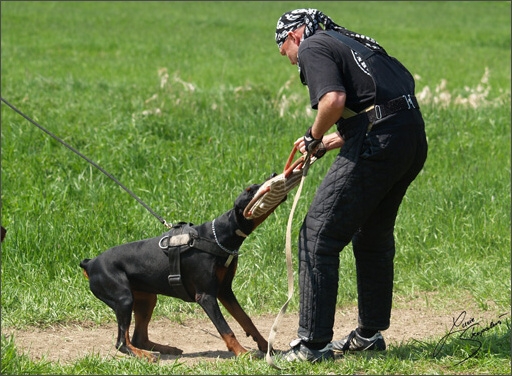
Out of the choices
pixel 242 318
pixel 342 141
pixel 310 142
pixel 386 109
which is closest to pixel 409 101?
pixel 386 109

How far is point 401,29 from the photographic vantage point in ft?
93.0

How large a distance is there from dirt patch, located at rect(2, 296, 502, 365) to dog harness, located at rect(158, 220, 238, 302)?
44cm

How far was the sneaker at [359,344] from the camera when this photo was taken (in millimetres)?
4797

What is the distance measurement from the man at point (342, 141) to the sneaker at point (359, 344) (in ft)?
1.42

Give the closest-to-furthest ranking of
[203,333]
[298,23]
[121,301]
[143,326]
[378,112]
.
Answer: [378,112]
[298,23]
[121,301]
[143,326]
[203,333]

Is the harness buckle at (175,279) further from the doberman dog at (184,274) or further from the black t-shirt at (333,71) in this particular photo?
the black t-shirt at (333,71)

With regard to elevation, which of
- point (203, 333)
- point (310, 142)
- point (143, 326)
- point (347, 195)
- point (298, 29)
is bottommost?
point (203, 333)

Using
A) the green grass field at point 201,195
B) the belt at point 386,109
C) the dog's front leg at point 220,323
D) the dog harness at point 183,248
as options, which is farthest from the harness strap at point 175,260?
the belt at point 386,109

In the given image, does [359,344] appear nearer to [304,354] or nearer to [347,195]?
[304,354]

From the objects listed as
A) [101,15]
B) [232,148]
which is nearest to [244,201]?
[232,148]

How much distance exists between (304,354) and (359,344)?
0.55m

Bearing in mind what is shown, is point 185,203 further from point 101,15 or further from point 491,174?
point 101,15

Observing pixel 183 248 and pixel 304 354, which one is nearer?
pixel 304 354

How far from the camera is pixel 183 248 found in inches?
185
